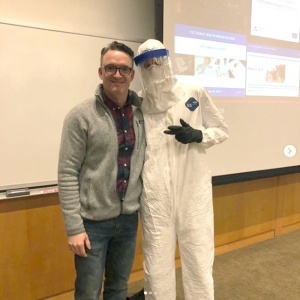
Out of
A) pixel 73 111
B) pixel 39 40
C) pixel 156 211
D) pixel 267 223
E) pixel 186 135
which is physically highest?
pixel 39 40

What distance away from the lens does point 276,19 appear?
2760 mm

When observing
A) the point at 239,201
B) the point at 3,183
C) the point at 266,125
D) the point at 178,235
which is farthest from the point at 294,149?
the point at 3,183

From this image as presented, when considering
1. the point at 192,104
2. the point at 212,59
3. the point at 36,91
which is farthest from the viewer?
the point at 212,59

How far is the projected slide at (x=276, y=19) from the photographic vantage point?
104 inches

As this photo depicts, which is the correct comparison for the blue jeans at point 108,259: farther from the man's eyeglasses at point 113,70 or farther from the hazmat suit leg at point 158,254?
the man's eyeglasses at point 113,70

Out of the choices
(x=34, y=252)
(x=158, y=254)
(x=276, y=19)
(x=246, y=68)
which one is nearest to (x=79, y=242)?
(x=158, y=254)

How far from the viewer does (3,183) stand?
1.88 meters

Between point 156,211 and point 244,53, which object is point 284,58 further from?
point 156,211

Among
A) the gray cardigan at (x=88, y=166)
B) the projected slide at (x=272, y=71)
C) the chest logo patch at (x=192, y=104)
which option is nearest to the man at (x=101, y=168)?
the gray cardigan at (x=88, y=166)

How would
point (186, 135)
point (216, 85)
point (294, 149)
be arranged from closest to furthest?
point (186, 135) < point (216, 85) < point (294, 149)

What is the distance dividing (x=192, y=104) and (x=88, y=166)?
1.86 feet

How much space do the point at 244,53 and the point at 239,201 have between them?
4.13 ft

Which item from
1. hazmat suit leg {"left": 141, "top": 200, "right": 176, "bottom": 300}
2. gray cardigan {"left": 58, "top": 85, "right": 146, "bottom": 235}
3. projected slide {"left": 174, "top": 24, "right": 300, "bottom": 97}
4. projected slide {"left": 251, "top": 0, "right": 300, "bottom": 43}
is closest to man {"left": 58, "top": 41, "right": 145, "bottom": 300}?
gray cardigan {"left": 58, "top": 85, "right": 146, "bottom": 235}

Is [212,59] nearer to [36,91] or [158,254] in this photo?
[36,91]
